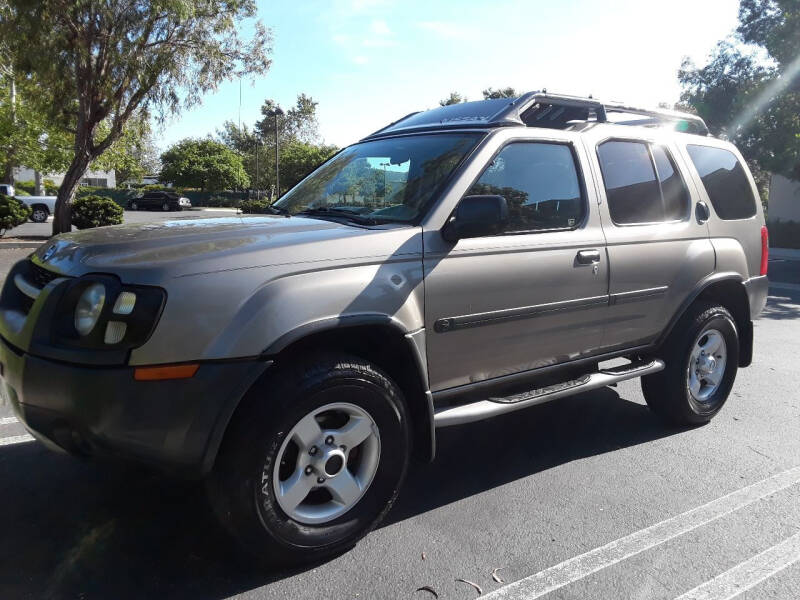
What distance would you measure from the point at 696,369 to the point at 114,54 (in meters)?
15.6

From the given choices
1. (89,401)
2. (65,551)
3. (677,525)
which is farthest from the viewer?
(677,525)

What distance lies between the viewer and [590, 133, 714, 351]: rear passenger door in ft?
12.9

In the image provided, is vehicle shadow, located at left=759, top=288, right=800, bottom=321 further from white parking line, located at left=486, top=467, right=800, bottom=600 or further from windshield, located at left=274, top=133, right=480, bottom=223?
windshield, located at left=274, top=133, right=480, bottom=223

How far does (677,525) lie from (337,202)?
248cm

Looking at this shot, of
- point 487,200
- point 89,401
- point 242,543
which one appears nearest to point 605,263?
point 487,200

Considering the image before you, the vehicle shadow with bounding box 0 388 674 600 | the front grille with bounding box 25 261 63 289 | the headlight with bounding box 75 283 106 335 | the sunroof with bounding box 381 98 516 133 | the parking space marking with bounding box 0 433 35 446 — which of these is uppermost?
the sunroof with bounding box 381 98 516 133

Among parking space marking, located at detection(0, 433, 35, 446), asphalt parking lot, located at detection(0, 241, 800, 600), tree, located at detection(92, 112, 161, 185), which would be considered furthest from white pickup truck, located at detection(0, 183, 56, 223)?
parking space marking, located at detection(0, 433, 35, 446)

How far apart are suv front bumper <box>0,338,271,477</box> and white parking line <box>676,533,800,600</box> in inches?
78.8

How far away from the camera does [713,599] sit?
2633mm

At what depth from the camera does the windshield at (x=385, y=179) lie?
336cm

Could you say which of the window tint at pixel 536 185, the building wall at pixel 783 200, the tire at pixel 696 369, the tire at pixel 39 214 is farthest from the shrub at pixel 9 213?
the building wall at pixel 783 200

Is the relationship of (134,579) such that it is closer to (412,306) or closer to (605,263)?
(412,306)

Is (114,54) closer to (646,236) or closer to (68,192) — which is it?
(68,192)

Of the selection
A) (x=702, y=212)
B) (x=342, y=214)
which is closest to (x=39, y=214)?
(x=342, y=214)
